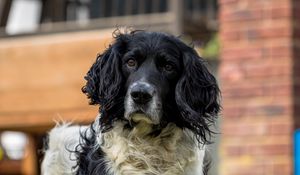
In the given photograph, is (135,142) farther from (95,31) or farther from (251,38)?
(95,31)

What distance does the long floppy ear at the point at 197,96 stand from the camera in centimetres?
594

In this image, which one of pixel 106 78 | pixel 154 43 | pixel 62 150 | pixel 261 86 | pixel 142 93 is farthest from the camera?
pixel 261 86

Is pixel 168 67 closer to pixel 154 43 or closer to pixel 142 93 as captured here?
pixel 154 43

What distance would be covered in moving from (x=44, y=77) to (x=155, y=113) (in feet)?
21.8

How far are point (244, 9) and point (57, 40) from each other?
3.06 m

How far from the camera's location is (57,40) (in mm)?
12281

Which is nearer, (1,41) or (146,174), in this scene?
(146,174)

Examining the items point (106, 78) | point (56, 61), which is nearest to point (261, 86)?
point (56, 61)

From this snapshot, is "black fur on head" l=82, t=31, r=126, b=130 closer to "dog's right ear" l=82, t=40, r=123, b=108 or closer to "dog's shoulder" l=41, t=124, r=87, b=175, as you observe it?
"dog's right ear" l=82, t=40, r=123, b=108

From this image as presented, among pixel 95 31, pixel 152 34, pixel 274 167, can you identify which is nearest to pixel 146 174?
pixel 152 34

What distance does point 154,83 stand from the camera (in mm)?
5695

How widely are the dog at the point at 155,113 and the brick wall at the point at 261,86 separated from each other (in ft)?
11.8

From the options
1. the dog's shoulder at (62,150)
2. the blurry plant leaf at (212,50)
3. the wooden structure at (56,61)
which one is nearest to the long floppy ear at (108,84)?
the dog's shoulder at (62,150)

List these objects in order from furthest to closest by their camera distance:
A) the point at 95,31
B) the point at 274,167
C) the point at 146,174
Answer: the point at 95,31, the point at 274,167, the point at 146,174
